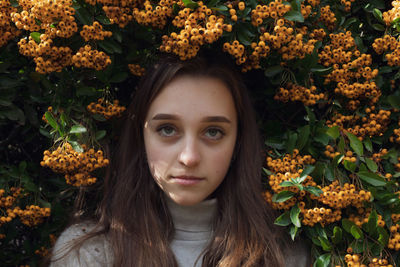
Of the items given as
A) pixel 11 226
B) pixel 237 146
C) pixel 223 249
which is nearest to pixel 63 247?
pixel 11 226

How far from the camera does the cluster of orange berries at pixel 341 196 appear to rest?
5.88 ft

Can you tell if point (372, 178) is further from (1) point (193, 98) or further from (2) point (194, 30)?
(2) point (194, 30)

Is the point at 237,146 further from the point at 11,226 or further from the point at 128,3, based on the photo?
the point at 11,226

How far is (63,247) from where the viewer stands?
77.5 inches

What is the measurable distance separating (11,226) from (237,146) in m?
1.19

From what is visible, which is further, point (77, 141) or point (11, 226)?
point (11, 226)

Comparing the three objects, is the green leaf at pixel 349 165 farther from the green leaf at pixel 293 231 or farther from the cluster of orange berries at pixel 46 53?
the cluster of orange berries at pixel 46 53

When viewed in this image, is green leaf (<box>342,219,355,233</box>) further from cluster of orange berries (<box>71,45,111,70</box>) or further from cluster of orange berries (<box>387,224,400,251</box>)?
cluster of orange berries (<box>71,45,111,70</box>)

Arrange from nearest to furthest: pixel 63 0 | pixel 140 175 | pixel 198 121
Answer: pixel 63 0
pixel 198 121
pixel 140 175

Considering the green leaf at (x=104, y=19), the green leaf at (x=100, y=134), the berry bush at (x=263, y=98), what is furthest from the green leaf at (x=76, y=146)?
the green leaf at (x=104, y=19)

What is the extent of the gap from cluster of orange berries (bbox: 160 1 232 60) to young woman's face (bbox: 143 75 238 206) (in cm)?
17

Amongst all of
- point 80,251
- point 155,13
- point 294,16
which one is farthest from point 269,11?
point 80,251

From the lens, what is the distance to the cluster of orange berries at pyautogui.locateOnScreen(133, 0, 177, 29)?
6.02 feet

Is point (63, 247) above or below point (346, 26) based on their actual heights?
below
